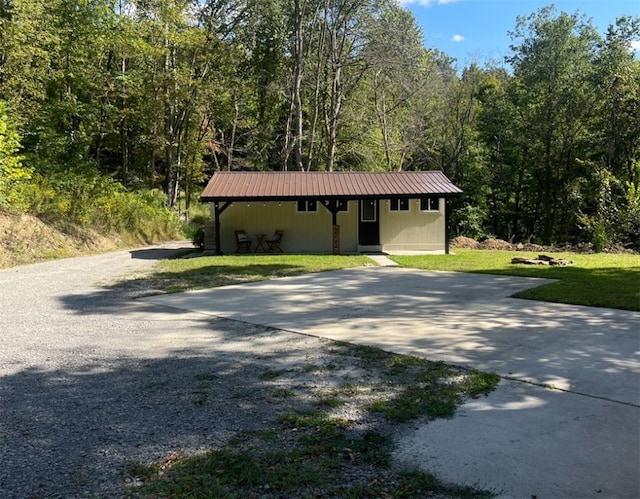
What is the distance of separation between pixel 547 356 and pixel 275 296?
188 inches

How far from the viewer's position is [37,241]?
46.3ft

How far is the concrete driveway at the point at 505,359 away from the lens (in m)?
2.62

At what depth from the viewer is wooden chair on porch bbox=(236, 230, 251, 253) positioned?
55.7ft

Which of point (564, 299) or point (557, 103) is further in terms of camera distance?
point (557, 103)

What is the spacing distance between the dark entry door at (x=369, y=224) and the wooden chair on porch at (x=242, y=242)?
412cm

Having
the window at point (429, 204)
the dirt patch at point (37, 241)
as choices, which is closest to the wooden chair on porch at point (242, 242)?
the dirt patch at point (37, 241)

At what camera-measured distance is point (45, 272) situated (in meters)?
11.2

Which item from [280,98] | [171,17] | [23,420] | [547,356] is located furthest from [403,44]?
[23,420]

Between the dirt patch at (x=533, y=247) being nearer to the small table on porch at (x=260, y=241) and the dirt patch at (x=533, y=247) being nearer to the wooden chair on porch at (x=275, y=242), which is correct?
the wooden chair on porch at (x=275, y=242)

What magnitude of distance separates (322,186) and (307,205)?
2.91 ft

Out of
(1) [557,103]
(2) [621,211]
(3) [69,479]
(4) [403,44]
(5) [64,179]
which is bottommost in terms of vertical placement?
(3) [69,479]

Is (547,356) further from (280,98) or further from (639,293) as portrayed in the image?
(280,98)

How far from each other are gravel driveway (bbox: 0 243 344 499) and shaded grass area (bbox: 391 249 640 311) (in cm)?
477

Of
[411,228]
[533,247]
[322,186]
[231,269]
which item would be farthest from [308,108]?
[231,269]
